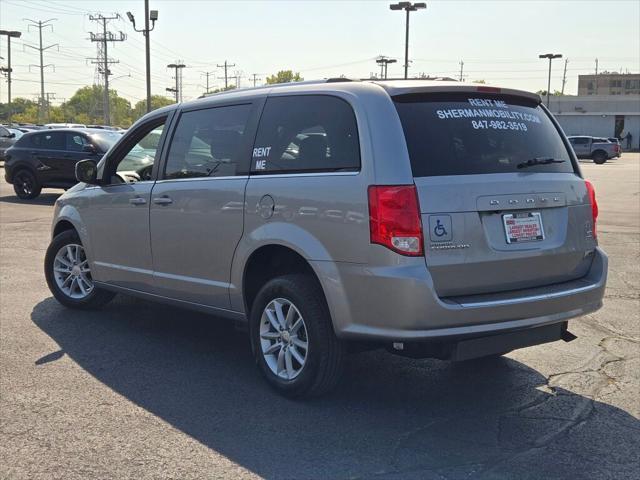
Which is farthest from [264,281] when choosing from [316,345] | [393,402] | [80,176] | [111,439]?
[80,176]

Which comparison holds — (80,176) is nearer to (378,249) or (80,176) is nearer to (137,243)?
(137,243)

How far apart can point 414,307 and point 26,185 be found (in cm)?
1496

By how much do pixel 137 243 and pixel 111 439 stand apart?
82.7 inches

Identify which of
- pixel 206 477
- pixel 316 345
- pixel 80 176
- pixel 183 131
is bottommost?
pixel 206 477

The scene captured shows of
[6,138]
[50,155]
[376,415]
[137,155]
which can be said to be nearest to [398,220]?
[376,415]

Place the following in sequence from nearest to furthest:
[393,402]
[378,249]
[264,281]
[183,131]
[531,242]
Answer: [378,249] → [531,242] → [393,402] → [264,281] → [183,131]

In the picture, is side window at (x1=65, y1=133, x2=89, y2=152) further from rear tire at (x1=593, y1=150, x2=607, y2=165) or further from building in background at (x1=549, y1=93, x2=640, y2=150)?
building in background at (x1=549, y1=93, x2=640, y2=150)

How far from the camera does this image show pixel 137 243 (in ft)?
18.5

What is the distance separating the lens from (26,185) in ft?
54.8

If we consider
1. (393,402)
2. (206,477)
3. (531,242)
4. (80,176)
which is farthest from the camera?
(80,176)

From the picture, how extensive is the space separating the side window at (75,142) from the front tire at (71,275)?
9.93 m

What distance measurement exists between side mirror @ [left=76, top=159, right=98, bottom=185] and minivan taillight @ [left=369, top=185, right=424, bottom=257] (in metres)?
3.20

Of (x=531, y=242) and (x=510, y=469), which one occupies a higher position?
(x=531, y=242)

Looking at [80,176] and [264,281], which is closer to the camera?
[264,281]
